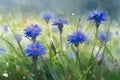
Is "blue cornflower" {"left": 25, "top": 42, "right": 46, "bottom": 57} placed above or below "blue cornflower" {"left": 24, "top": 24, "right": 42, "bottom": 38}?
below

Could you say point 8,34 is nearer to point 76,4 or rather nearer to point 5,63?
point 5,63

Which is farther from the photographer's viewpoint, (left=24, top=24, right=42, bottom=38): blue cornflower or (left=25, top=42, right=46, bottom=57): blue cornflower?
(left=24, top=24, right=42, bottom=38): blue cornflower

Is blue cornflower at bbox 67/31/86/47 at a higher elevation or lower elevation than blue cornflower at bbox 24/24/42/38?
lower

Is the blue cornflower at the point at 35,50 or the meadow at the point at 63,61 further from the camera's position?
the meadow at the point at 63,61

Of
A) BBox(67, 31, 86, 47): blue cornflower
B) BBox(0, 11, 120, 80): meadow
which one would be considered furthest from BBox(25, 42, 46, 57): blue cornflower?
BBox(67, 31, 86, 47): blue cornflower

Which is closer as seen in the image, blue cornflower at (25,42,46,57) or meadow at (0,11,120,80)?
blue cornflower at (25,42,46,57)

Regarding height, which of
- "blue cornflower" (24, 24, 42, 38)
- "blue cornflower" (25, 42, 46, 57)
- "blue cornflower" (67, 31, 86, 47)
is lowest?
"blue cornflower" (25, 42, 46, 57)

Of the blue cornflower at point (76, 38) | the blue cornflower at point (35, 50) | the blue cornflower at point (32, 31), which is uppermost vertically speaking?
the blue cornflower at point (32, 31)

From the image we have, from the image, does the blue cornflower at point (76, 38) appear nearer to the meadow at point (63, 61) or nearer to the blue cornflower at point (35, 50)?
the meadow at point (63, 61)

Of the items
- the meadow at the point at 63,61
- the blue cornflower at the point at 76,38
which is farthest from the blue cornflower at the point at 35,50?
the blue cornflower at the point at 76,38

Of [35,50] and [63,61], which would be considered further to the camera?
[63,61]

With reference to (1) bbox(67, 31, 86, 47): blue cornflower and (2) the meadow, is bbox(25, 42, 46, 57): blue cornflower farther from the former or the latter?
(1) bbox(67, 31, 86, 47): blue cornflower
